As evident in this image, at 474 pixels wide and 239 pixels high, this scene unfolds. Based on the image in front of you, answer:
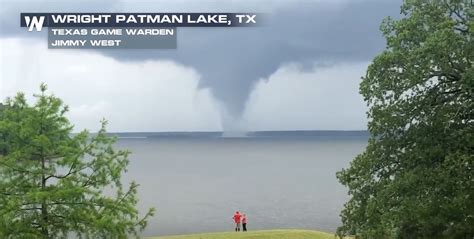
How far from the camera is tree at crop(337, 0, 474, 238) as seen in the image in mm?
19078

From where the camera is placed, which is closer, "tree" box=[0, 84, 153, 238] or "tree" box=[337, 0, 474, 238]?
"tree" box=[337, 0, 474, 238]

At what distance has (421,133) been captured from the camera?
20.3 m

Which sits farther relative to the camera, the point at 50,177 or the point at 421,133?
the point at 50,177

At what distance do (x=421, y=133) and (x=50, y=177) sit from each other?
539 inches

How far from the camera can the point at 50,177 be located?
21.8m

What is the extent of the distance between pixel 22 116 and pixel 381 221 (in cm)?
1376

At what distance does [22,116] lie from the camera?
869 inches

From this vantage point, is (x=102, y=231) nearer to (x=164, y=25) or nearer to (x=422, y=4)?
(x=422, y=4)

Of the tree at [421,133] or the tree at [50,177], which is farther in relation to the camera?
the tree at [50,177]

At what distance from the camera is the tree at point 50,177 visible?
68.4 ft

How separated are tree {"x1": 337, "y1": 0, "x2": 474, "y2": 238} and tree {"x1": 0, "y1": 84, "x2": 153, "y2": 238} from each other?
9.27m

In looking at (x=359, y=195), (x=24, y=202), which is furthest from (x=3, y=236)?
(x=359, y=195)

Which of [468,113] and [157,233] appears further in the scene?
[157,233]

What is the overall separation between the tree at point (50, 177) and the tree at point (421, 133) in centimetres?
927
